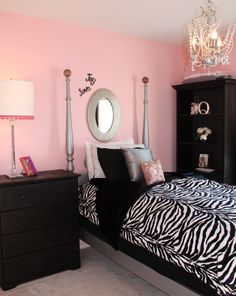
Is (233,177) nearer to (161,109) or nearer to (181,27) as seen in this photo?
(161,109)

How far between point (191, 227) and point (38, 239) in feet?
4.57

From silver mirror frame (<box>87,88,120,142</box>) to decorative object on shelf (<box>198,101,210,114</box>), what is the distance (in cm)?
114

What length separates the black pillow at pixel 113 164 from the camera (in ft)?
10.00

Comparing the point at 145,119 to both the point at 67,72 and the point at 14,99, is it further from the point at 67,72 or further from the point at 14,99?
the point at 14,99

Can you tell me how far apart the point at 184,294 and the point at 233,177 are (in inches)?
85.5

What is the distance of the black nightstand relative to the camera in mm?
2527

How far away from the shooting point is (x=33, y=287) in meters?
2.57

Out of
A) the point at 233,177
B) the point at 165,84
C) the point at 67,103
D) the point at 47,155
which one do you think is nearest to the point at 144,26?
the point at 165,84

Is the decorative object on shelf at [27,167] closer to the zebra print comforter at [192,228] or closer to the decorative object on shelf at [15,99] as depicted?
the decorative object on shelf at [15,99]

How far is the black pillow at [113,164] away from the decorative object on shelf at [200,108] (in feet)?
4.64

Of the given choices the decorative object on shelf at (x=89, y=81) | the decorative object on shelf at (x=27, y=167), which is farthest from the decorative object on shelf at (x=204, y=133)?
the decorative object on shelf at (x=27, y=167)

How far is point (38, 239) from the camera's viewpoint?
2.67m

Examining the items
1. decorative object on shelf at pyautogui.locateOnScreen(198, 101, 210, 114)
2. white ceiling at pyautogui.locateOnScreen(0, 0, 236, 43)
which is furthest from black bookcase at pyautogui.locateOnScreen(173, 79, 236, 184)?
white ceiling at pyautogui.locateOnScreen(0, 0, 236, 43)

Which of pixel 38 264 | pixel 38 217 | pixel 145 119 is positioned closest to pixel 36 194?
pixel 38 217
